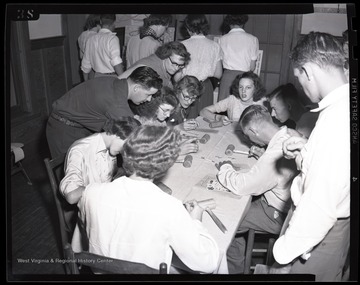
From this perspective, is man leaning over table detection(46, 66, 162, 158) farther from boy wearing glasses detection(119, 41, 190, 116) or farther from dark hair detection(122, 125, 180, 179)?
dark hair detection(122, 125, 180, 179)

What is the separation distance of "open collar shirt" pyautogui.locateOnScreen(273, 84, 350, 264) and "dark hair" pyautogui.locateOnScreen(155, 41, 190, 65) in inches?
58.6

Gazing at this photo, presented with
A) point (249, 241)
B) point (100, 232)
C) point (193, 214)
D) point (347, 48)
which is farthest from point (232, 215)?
point (347, 48)

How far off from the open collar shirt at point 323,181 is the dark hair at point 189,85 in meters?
1.44

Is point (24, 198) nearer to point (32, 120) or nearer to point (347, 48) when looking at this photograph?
point (32, 120)

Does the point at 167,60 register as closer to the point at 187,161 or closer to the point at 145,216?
the point at 187,161

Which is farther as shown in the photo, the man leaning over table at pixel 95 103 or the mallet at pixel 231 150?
the mallet at pixel 231 150

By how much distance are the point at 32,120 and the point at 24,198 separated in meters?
0.57

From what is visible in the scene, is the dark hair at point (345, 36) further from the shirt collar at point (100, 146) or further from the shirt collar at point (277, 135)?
the shirt collar at point (100, 146)

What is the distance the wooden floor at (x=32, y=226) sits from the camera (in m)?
1.41

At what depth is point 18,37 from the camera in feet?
9.36

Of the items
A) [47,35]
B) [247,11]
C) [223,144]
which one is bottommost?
[223,144]

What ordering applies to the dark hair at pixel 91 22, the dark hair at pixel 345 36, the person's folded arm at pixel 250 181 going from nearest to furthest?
the dark hair at pixel 345 36 < the person's folded arm at pixel 250 181 < the dark hair at pixel 91 22

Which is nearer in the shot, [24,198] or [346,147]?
[346,147]

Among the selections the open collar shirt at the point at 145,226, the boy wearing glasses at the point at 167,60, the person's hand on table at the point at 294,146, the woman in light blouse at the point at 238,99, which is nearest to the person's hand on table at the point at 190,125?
the woman in light blouse at the point at 238,99
